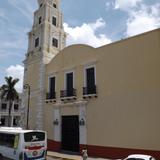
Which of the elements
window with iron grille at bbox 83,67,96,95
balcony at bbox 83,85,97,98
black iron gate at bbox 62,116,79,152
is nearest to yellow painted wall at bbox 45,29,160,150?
balcony at bbox 83,85,97,98

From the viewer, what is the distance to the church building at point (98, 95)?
15.4 m

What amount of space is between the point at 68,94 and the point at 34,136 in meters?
7.58

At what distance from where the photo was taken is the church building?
50.4 feet

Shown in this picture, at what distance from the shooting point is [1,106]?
180 ft

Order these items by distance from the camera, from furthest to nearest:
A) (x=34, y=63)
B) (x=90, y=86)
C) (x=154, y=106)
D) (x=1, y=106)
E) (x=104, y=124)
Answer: (x=1, y=106) → (x=34, y=63) → (x=90, y=86) → (x=104, y=124) → (x=154, y=106)

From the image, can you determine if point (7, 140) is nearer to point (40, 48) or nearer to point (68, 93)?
point (68, 93)

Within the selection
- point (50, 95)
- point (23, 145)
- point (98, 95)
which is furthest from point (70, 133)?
point (23, 145)

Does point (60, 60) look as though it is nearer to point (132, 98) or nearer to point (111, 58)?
point (111, 58)

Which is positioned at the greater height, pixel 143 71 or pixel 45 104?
pixel 143 71

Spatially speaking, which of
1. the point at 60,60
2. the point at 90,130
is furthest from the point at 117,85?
the point at 60,60

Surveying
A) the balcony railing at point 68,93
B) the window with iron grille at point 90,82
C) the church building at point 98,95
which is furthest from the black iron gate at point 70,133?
the window with iron grille at point 90,82

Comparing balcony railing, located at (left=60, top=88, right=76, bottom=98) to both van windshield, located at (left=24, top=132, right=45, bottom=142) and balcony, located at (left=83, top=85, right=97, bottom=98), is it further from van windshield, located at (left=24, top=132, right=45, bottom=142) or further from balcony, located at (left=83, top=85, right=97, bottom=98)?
van windshield, located at (left=24, top=132, right=45, bottom=142)

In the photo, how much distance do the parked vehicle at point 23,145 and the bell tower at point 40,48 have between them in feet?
28.5

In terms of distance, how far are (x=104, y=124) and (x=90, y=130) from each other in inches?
64.1
